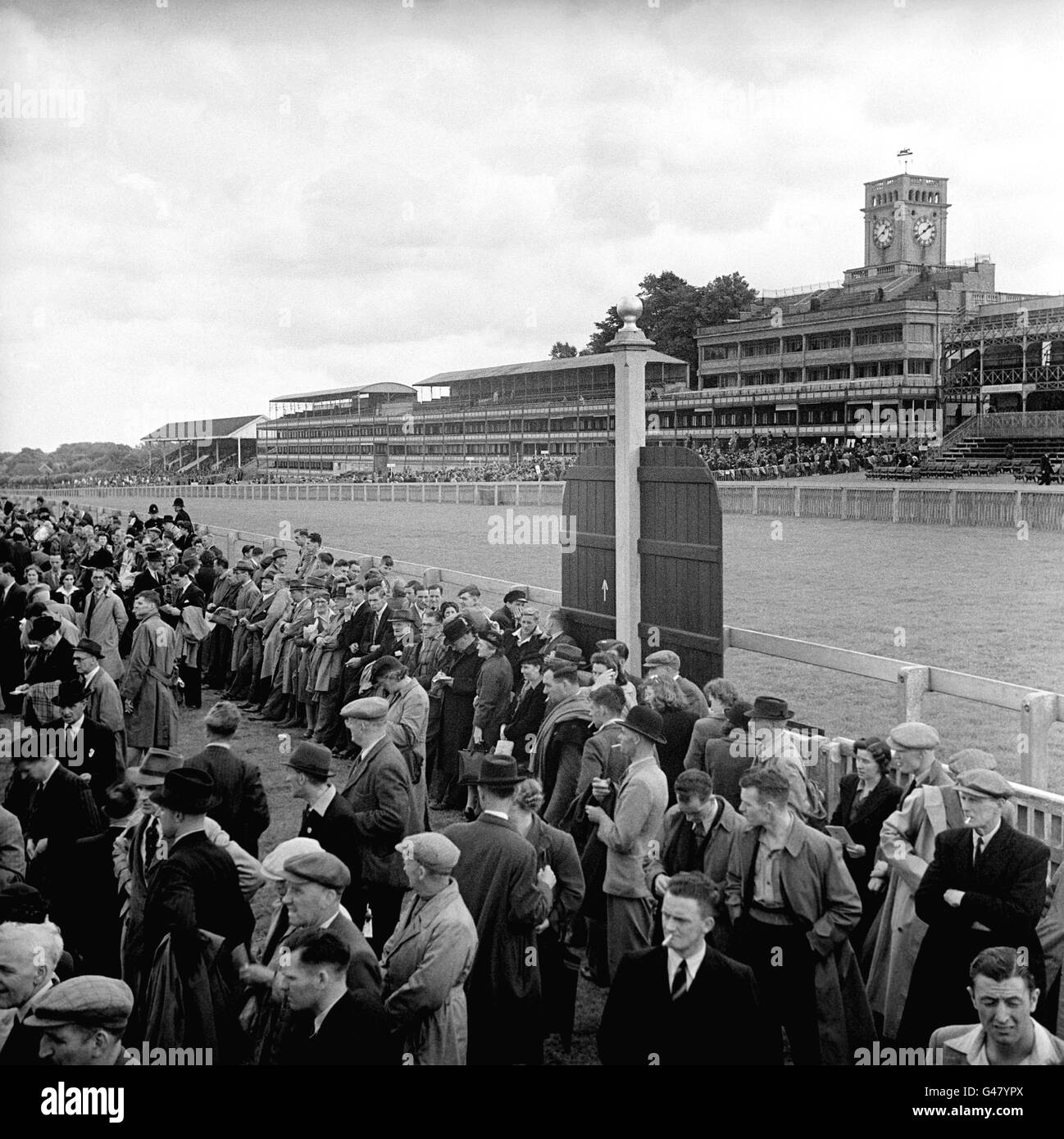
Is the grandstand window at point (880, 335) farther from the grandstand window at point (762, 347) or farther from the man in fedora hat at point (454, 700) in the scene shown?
the man in fedora hat at point (454, 700)

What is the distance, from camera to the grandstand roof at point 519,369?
59562 mm

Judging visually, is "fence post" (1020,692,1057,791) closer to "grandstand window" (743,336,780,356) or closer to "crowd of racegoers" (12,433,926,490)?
"crowd of racegoers" (12,433,926,490)

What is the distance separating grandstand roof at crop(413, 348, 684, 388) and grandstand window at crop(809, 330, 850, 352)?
327 inches

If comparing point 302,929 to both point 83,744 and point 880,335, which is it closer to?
point 83,744

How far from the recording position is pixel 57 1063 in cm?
391

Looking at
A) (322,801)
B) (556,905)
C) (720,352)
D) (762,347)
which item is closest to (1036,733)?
(556,905)

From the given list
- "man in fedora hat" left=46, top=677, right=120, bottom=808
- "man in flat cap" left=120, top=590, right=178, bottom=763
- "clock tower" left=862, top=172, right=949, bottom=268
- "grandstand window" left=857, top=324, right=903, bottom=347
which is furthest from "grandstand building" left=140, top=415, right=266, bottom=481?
"man in fedora hat" left=46, top=677, right=120, bottom=808

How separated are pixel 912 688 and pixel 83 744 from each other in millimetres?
5483

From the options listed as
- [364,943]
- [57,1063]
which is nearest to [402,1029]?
[364,943]

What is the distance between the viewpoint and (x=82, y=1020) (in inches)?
150

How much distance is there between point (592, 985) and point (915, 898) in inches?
89.3

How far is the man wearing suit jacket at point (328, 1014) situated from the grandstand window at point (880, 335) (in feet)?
210

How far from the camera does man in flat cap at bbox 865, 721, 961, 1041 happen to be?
17.9ft

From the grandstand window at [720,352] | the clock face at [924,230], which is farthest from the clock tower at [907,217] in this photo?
the grandstand window at [720,352]
